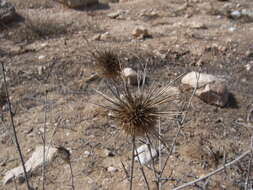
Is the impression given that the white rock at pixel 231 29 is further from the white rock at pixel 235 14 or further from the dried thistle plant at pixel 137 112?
the dried thistle plant at pixel 137 112

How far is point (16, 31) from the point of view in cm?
463

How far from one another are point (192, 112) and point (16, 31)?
3.40 metres

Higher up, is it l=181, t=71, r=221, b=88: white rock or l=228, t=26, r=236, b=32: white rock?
l=228, t=26, r=236, b=32: white rock

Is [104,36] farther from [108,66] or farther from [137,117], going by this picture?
[137,117]

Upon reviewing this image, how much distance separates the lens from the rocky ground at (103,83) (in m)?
2.15

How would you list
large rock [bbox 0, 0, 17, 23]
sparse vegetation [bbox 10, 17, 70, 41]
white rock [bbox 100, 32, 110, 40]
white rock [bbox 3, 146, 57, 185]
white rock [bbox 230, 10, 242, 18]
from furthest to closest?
white rock [bbox 230, 10, 242, 18], large rock [bbox 0, 0, 17, 23], sparse vegetation [bbox 10, 17, 70, 41], white rock [bbox 100, 32, 110, 40], white rock [bbox 3, 146, 57, 185]

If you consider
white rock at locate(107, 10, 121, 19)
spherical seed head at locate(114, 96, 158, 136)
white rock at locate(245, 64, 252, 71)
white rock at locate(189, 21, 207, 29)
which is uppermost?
spherical seed head at locate(114, 96, 158, 136)

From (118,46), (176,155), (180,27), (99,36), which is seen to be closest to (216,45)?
(180,27)

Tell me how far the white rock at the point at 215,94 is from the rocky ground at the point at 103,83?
2.6 inches

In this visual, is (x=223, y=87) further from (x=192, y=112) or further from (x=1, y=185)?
(x=1, y=185)

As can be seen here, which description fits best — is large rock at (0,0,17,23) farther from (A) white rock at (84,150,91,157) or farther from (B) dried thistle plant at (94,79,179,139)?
(B) dried thistle plant at (94,79,179,139)

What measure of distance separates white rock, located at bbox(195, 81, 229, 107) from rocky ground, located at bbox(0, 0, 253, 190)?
65 millimetres

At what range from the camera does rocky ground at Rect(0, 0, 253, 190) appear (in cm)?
215

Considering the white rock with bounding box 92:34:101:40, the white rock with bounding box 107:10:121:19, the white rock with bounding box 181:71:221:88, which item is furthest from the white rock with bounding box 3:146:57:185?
the white rock with bounding box 107:10:121:19
